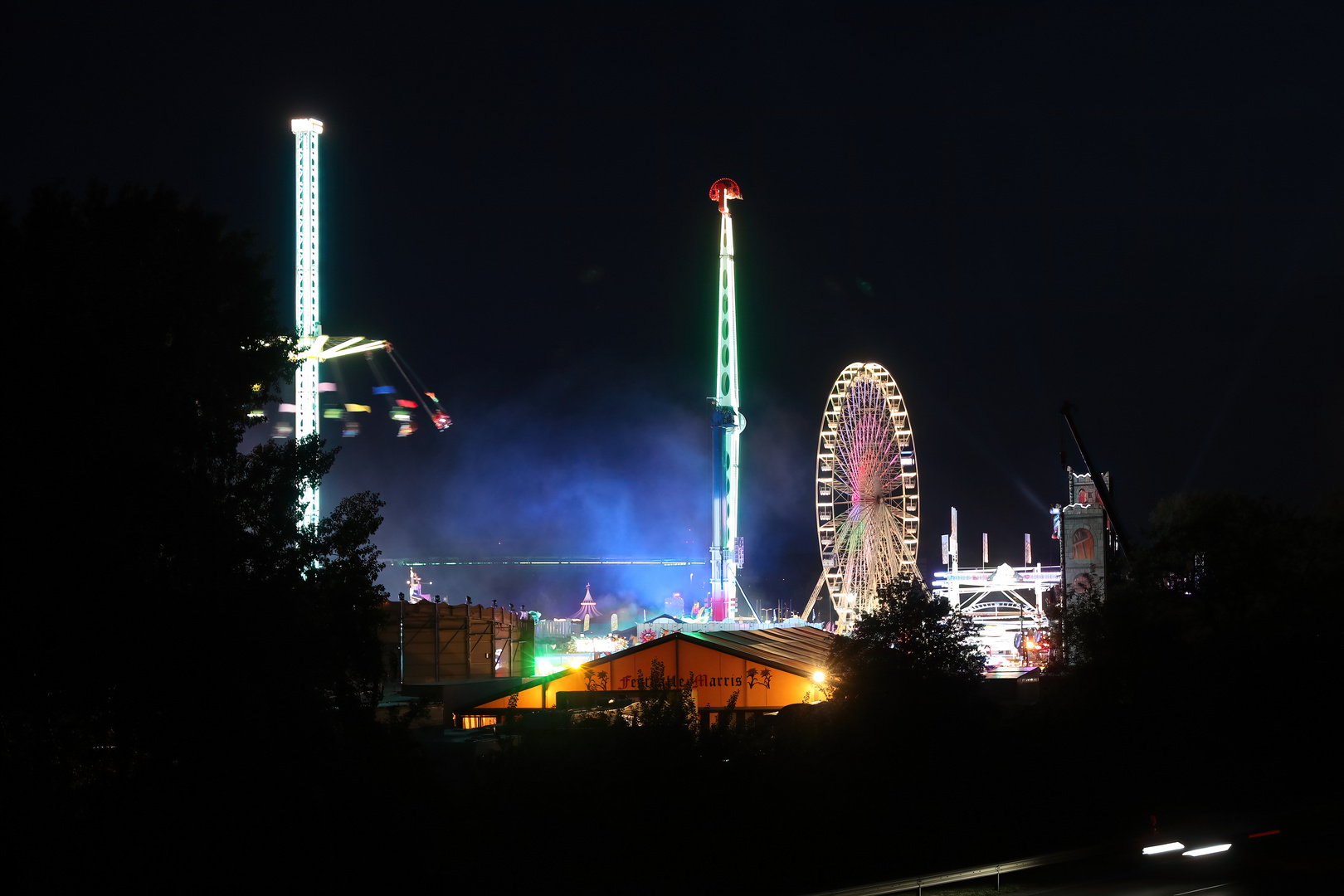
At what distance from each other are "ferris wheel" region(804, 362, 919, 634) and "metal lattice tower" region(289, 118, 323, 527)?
24.1 m

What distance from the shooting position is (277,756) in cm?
1683

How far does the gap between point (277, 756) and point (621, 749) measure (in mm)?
5129

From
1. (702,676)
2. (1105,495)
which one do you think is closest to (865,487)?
(1105,495)

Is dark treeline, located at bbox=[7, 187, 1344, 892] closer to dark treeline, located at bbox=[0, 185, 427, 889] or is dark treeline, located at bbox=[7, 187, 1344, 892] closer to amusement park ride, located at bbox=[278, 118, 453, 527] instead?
dark treeline, located at bbox=[0, 185, 427, 889]

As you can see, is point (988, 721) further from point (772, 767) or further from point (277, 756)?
point (277, 756)

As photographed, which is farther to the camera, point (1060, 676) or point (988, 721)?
point (1060, 676)

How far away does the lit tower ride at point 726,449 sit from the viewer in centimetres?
7344

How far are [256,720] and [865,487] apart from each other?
134 ft

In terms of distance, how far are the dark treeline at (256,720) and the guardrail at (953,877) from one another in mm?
2032

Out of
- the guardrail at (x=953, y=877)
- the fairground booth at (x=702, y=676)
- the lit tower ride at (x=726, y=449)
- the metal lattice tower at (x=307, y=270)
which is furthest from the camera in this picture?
the lit tower ride at (x=726, y=449)

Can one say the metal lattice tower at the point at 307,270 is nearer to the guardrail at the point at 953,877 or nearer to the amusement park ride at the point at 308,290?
the amusement park ride at the point at 308,290

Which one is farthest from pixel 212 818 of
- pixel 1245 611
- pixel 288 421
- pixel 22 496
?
pixel 1245 611

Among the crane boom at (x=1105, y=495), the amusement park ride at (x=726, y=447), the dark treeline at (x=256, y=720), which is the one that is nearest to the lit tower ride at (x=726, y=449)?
the amusement park ride at (x=726, y=447)

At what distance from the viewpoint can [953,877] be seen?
16.8m
